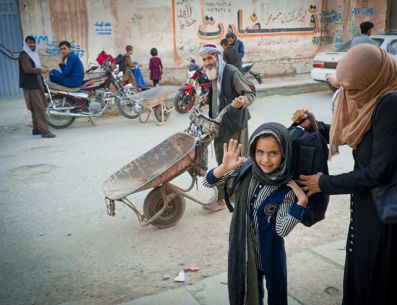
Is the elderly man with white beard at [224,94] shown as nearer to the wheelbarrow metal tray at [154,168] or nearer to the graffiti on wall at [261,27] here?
the wheelbarrow metal tray at [154,168]

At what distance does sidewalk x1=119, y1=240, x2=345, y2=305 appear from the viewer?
9.80ft

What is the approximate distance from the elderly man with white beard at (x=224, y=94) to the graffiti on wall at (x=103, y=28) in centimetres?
794

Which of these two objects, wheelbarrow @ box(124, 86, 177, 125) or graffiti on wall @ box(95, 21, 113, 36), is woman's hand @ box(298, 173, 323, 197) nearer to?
wheelbarrow @ box(124, 86, 177, 125)

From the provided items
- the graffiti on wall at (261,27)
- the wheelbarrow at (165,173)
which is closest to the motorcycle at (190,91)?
the graffiti on wall at (261,27)

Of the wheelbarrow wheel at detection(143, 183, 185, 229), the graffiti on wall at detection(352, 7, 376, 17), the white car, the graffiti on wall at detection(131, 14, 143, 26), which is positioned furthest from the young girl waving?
the graffiti on wall at detection(352, 7, 376, 17)

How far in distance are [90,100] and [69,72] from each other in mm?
728

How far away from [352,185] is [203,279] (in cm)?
172

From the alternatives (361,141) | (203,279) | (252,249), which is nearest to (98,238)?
(203,279)

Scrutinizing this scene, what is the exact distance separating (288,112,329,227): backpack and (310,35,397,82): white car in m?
9.50

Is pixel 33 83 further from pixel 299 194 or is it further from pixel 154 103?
pixel 299 194

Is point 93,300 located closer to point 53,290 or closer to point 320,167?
point 53,290

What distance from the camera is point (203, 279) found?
11.0ft

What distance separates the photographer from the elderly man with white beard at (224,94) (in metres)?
4.40

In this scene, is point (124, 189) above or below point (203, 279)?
above
